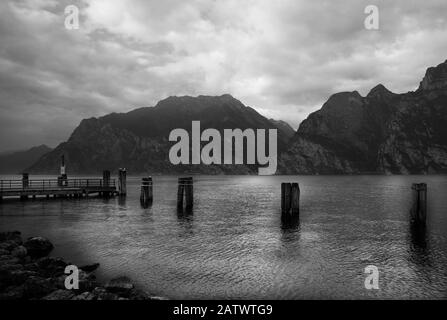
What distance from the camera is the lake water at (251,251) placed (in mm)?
17656

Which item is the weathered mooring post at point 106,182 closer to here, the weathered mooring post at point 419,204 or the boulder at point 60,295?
the weathered mooring post at point 419,204

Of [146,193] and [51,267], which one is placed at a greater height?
[146,193]

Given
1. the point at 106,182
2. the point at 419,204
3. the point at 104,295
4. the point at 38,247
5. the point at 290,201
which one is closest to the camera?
the point at 104,295

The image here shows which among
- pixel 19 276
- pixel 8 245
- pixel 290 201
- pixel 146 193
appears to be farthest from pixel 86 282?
pixel 146 193

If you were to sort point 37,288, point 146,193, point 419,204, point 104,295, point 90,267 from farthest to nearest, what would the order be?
point 146,193 < point 419,204 < point 90,267 < point 37,288 < point 104,295

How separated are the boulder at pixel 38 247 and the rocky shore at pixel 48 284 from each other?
6.18 feet

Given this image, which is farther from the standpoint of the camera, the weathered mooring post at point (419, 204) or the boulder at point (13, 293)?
the weathered mooring post at point (419, 204)

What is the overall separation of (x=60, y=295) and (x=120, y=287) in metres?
2.68

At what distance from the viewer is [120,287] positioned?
16125 mm

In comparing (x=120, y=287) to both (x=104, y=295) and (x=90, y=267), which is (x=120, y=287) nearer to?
(x=104, y=295)

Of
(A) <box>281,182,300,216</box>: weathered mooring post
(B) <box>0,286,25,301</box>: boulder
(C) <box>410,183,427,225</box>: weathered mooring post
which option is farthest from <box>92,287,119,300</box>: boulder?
(C) <box>410,183,427,225</box>: weathered mooring post

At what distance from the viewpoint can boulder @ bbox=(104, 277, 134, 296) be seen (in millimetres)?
15616

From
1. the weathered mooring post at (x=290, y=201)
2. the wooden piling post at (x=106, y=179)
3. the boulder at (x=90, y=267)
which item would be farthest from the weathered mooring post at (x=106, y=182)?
the boulder at (x=90, y=267)
